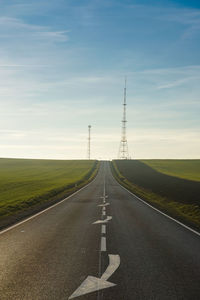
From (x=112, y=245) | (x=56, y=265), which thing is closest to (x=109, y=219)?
(x=112, y=245)

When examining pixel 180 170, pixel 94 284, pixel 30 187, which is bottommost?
pixel 30 187

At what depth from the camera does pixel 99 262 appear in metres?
7.98

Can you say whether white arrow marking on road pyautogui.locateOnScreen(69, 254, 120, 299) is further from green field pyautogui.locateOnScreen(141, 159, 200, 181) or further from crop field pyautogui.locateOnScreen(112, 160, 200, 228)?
green field pyautogui.locateOnScreen(141, 159, 200, 181)

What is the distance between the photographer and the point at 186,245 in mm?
10031

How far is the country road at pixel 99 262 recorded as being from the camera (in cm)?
598

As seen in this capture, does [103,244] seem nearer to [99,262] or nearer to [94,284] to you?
[99,262]

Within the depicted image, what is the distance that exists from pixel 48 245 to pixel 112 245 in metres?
2.03

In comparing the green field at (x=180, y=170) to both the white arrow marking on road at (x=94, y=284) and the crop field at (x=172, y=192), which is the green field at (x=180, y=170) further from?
the white arrow marking on road at (x=94, y=284)

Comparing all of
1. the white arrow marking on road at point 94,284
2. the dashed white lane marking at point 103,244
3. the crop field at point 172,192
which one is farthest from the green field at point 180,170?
the white arrow marking on road at point 94,284

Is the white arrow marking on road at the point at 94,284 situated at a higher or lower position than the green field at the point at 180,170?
lower

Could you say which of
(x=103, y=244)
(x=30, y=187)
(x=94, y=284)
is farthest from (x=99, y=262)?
(x=30, y=187)

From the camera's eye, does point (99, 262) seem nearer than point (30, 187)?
Yes

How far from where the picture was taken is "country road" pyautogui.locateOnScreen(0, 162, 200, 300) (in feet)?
19.6

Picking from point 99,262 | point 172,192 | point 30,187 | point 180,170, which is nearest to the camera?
point 99,262
